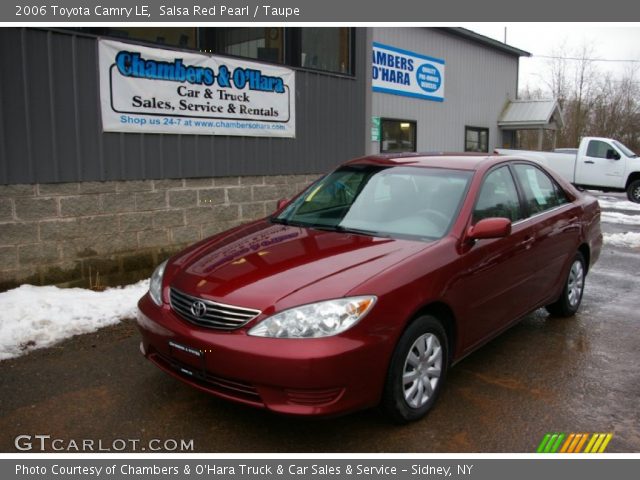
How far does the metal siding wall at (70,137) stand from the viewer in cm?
559

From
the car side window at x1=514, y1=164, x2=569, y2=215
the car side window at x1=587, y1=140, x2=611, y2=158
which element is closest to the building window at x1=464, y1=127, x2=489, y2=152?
the car side window at x1=587, y1=140, x2=611, y2=158

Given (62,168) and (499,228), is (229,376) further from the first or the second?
(62,168)

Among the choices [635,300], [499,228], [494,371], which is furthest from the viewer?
[635,300]

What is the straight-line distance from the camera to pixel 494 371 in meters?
4.34

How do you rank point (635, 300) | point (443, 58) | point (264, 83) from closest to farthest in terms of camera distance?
point (635, 300), point (264, 83), point (443, 58)

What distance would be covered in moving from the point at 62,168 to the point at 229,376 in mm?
3965

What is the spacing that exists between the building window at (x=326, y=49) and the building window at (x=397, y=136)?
4697 millimetres

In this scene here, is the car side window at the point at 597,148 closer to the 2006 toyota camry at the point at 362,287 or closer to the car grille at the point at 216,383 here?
the 2006 toyota camry at the point at 362,287

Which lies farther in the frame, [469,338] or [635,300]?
[635,300]

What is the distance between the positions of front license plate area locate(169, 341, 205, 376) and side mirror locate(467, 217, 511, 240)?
6.33 ft

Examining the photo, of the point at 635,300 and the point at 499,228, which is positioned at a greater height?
the point at 499,228

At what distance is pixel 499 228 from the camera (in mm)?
3752
